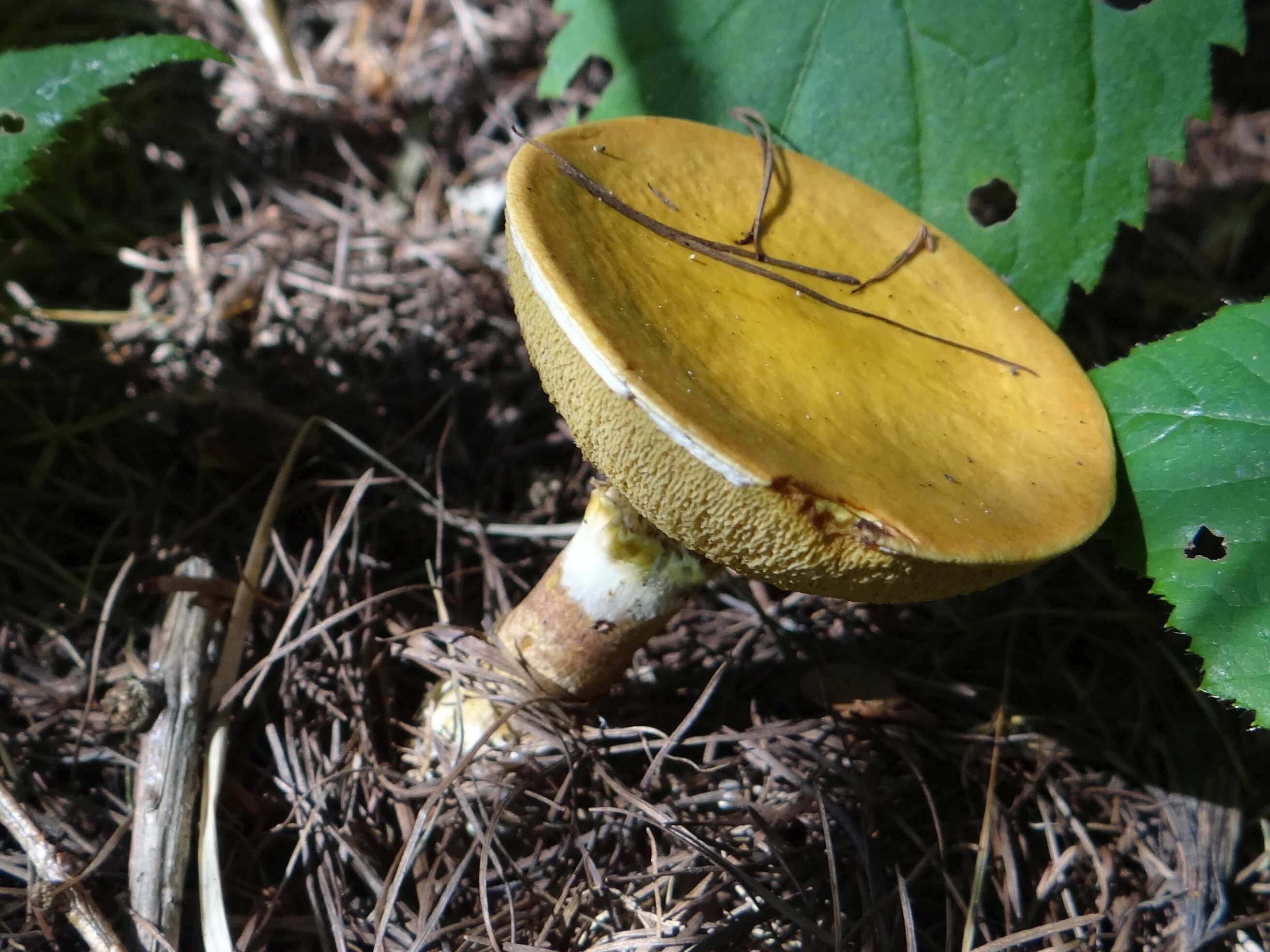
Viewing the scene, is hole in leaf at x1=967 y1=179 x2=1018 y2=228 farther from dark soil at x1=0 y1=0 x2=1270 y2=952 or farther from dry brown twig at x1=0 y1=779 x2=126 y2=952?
dry brown twig at x1=0 y1=779 x2=126 y2=952

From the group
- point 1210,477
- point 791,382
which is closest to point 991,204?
point 1210,477

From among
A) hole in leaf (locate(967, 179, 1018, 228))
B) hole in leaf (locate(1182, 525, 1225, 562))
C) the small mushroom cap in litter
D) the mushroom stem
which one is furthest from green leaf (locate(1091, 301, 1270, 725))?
hole in leaf (locate(967, 179, 1018, 228))

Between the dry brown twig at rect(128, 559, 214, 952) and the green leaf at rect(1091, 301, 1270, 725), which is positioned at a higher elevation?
the green leaf at rect(1091, 301, 1270, 725)

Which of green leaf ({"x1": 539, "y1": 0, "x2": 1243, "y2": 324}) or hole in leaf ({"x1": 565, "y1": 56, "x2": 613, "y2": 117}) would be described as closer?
green leaf ({"x1": 539, "y1": 0, "x2": 1243, "y2": 324})

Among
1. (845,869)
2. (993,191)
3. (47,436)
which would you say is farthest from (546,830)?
(993,191)

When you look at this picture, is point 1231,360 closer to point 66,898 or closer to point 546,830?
point 546,830

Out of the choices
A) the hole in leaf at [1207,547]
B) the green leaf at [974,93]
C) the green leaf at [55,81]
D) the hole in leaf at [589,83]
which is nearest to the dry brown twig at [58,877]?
the green leaf at [55,81]

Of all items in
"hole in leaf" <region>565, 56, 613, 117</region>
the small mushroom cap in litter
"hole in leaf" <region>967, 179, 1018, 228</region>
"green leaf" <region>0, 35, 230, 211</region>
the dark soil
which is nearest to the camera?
the small mushroom cap in litter
